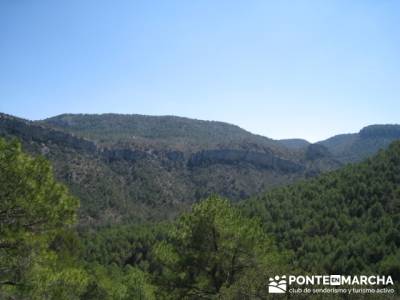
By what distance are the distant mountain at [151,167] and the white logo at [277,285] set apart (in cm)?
9679

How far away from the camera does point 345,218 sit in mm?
56875

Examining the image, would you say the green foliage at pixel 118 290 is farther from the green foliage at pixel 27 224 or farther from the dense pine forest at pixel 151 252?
the green foliage at pixel 27 224

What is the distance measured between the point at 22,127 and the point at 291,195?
93.7 meters

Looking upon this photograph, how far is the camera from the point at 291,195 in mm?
73875

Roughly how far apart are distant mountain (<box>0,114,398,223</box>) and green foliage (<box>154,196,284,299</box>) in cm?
8841

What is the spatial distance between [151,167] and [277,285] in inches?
5744

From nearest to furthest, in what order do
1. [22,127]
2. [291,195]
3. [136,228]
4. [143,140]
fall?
[291,195] < [136,228] < [22,127] < [143,140]

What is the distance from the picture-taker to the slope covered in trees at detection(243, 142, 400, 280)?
46.7 meters

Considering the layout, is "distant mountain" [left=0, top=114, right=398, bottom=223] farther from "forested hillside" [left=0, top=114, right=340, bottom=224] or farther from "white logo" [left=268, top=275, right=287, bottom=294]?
"white logo" [left=268, top=275, right=287, bottom=294]

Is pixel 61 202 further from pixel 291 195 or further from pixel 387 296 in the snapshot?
pixel 291 195

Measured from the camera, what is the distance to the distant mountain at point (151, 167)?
11919 cm

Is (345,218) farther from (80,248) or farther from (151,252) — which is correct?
(151,252)

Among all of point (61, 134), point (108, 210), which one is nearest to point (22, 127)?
point (61, 134)

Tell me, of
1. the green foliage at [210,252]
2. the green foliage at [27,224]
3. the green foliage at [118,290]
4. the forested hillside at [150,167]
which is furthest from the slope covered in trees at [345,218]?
the forested hillside at [150,167]
